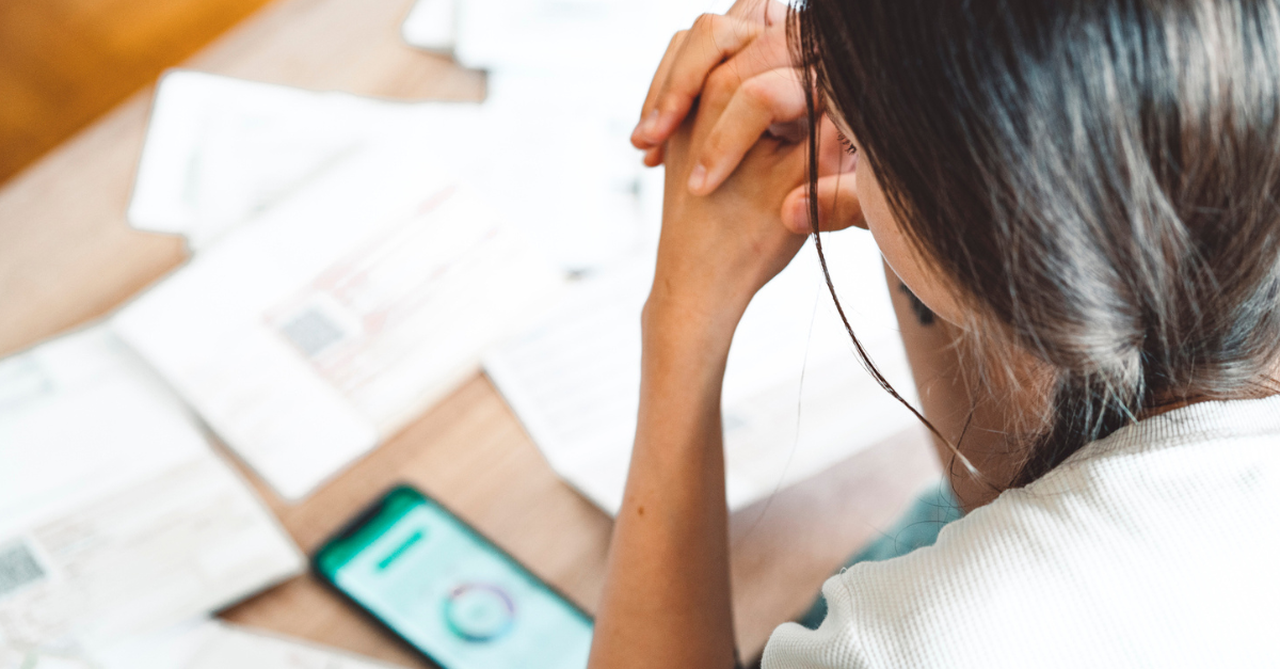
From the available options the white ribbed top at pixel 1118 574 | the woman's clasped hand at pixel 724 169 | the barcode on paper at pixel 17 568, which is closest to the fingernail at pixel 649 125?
the woman's clasped hand at pixel 724 169

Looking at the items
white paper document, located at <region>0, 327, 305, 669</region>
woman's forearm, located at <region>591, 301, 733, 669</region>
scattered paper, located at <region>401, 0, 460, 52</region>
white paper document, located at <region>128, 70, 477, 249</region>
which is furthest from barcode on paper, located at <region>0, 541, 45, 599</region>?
scattered paper, located at <region>401, 0, 460, 52</region>

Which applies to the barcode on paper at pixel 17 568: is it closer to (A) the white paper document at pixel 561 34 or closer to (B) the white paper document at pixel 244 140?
(B) the white paper document at pixel 244 140

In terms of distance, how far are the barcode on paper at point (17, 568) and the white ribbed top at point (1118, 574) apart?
1.68 feet

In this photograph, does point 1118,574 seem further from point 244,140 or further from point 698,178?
point 244,140

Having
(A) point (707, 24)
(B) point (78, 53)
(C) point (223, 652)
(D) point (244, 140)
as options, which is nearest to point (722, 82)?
(A) point (707, 24)

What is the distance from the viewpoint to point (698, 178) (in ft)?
1.72

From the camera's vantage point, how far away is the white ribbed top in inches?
12.4

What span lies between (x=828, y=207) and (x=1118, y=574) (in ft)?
0.82

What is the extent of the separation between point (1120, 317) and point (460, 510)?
442mm

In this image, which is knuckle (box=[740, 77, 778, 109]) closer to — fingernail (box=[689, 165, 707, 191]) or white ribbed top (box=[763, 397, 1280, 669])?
fingernail (box=[689, 165, 707, 191])

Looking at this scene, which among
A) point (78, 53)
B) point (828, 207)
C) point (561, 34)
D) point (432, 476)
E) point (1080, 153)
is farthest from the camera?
point (78, 53)

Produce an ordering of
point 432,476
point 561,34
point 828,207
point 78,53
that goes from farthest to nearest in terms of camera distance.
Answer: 1. point 78,53
2. point 561,34
3. point 432,476
4. point 828,207

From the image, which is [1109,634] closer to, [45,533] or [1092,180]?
[1092,180]

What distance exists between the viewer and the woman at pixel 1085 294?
0.84ft
